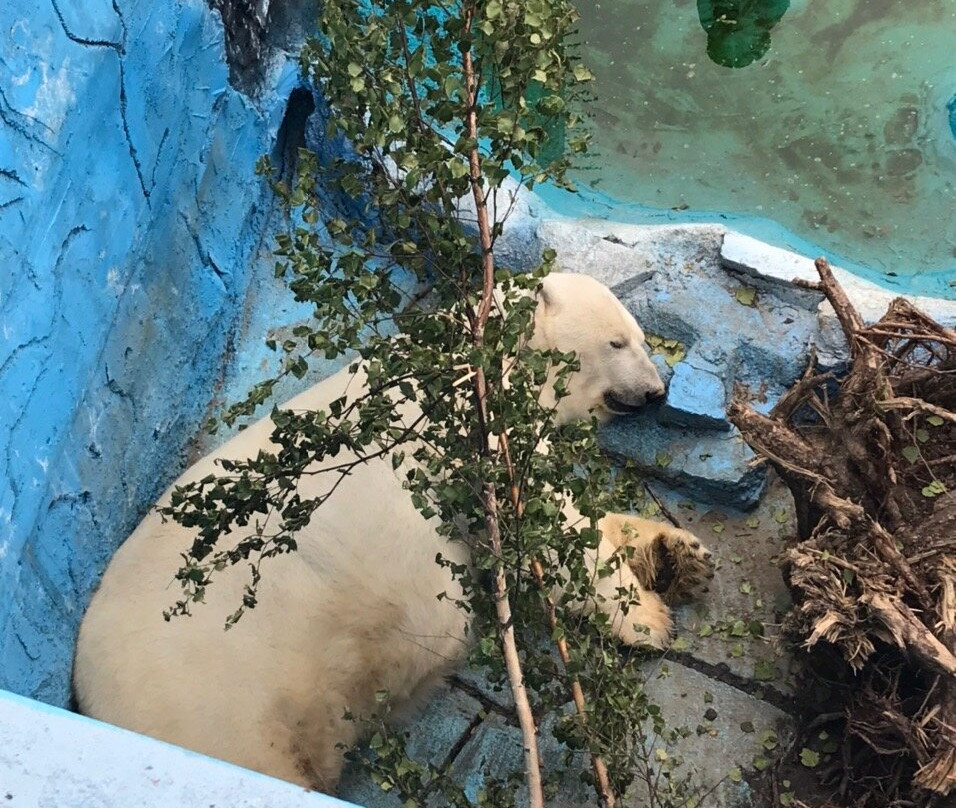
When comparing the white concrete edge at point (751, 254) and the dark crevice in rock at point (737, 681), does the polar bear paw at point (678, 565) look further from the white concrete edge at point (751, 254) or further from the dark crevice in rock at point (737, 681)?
the white concrete edge at point (751, 254)

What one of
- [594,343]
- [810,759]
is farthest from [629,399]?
[810,759]

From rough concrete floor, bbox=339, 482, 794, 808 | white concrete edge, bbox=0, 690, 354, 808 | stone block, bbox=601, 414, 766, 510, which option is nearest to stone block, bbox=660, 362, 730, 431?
stone block, bbox=601, 414, 766, 510

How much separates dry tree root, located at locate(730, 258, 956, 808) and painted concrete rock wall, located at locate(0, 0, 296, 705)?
1.47 m

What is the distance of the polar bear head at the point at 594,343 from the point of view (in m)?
2.56

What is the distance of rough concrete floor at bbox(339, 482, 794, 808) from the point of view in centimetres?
235

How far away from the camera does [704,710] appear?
245 cm

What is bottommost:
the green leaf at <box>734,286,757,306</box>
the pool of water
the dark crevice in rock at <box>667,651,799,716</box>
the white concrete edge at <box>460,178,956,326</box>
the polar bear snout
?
the dark crevice in rock at <box>667,651,799,716</box>

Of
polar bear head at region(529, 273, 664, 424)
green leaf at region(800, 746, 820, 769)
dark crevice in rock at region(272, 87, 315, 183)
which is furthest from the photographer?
dark crevice in rock at region(272, 87, 315, 183)

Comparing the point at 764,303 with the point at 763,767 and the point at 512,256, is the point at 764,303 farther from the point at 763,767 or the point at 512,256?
the point at 763,767

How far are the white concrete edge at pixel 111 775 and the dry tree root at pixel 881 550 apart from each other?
1.34 meters

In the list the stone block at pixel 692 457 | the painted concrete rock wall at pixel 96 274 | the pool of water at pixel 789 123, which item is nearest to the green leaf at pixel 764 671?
the stone block at pixel 692 457

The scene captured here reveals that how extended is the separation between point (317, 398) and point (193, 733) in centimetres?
81

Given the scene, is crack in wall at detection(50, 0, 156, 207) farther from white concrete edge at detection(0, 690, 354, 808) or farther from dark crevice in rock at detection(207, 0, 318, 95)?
white concrete edge at detection(0, 690, 354, 808)

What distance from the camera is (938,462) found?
2160mm
